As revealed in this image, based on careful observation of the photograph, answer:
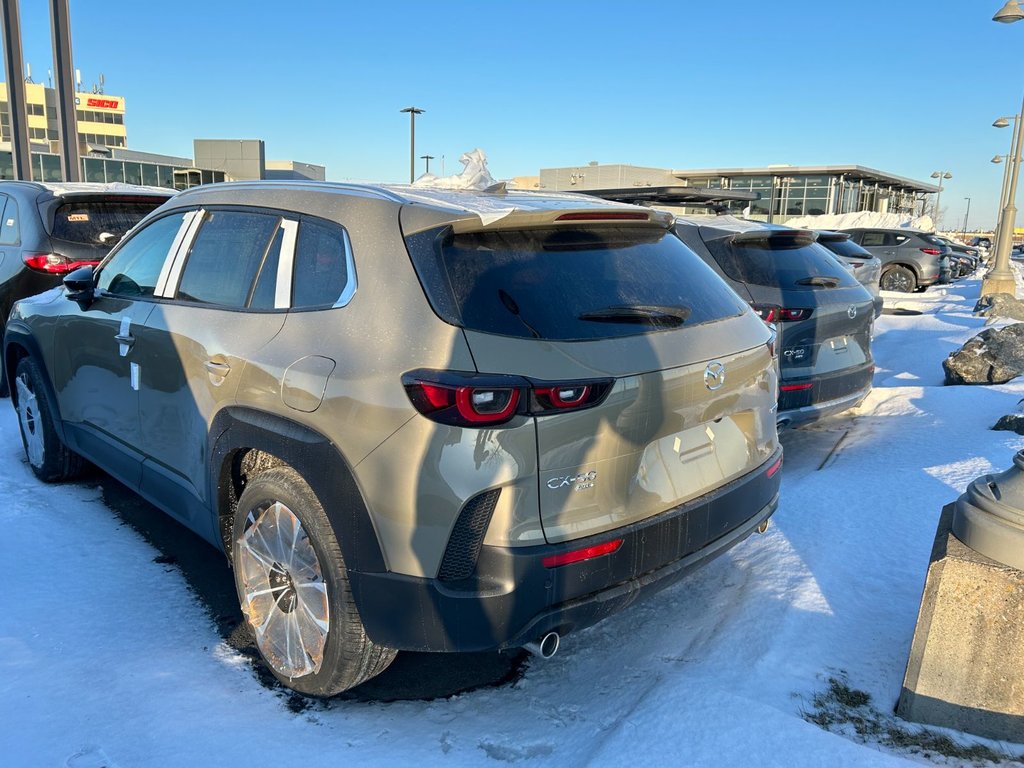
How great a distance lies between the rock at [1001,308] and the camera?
475 inches

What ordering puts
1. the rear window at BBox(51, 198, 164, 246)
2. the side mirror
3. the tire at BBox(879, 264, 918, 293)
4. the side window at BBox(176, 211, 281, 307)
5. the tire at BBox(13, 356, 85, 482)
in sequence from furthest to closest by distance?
the tire at BBox(879, 264, 918, 293) → the rear window at BBox(51, 198, 164, 246) → the tire at BBox(13, 356, 85, 482) → the side mirror → the side window at BBox(176, 211, 281, 307)

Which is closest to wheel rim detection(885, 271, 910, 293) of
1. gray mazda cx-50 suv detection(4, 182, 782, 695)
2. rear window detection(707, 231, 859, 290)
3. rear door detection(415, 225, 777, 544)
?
rear window detection(707, 231, 859, 290)

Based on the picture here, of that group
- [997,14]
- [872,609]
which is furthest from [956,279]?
[872,609]

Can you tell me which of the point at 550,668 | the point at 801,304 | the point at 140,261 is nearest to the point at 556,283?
the point at 550,668

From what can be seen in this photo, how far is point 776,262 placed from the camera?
5.45 metres

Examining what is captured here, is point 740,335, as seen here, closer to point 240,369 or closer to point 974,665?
point 974,665

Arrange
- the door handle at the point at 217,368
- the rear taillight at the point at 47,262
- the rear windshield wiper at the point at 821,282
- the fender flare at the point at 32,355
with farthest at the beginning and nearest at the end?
the rear taillight at the point at 47,262, the rear windshield wiper at the point at 821,282, the fender flare at the point at 32,355, the door handle at the point at 217,368

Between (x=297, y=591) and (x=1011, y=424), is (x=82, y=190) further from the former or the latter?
(x=1011, y=424)

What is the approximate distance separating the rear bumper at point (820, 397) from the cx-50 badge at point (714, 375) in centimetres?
230

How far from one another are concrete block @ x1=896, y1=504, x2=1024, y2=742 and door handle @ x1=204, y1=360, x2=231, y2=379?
99.9 inches

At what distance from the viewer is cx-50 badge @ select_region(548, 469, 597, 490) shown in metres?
2.32

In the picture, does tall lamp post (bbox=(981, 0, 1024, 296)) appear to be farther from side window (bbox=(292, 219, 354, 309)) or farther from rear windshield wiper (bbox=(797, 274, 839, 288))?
side window (bbox=(292, 219, 354, 309))

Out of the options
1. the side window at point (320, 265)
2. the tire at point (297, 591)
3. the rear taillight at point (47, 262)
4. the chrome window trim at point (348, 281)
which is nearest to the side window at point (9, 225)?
the rear taillight at point (47, 262)

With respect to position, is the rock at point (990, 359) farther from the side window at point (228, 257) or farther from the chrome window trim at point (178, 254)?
the chrome window trim at point (178, 254)
